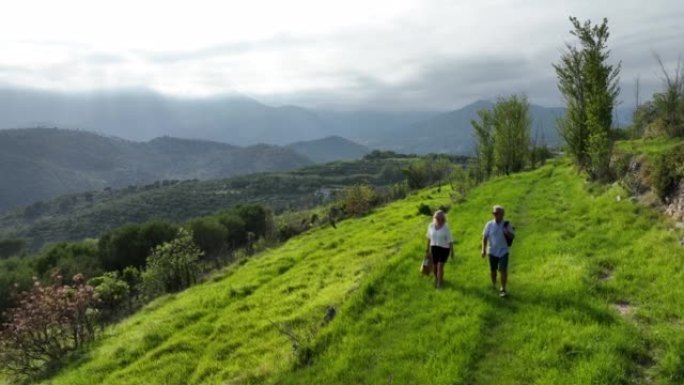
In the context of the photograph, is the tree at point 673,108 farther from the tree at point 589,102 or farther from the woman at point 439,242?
the woman at point 439,242

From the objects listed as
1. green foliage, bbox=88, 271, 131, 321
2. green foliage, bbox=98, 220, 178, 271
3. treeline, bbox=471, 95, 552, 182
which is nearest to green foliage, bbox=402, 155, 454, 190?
treeline, bbox=471, 95, 552, 182

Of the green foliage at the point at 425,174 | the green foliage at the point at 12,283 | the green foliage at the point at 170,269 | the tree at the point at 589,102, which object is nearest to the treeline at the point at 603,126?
the tree at the point at 589,102

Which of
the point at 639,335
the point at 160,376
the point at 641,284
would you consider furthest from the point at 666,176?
the point at 160,376

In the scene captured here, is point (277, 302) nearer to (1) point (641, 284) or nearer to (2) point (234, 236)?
(1) point (641, 284)

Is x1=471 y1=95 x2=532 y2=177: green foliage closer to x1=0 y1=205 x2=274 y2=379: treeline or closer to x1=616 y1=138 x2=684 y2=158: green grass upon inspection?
x1=616 y1=138 x2=684 y2=158: green grass

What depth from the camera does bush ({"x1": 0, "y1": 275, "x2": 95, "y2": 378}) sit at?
1126 inches

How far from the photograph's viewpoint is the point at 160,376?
2022 cm

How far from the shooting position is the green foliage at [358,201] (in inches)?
2680

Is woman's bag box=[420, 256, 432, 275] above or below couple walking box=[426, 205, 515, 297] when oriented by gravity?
below

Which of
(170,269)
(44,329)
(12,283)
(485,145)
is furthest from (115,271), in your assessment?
(485,145)

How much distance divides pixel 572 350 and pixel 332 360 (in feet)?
20.8

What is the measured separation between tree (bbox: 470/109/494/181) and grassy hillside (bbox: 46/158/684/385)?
40.6 m

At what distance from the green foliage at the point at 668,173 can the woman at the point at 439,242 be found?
37.7 ft

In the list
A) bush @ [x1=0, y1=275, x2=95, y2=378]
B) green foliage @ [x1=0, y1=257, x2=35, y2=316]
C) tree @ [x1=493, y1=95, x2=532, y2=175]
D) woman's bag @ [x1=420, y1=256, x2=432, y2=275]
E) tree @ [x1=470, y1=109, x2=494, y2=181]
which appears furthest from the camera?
green foliage @ [x1=0, y1=257, x2=35, y2=316]
